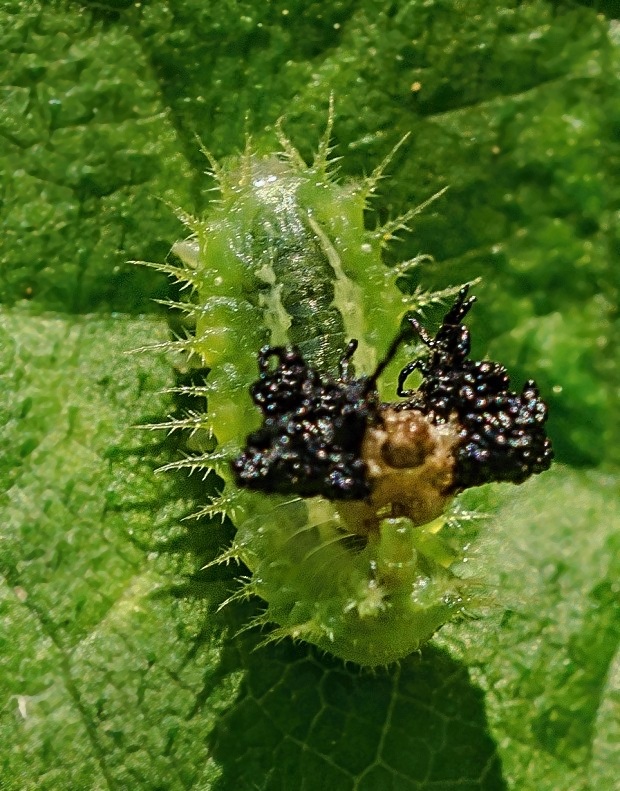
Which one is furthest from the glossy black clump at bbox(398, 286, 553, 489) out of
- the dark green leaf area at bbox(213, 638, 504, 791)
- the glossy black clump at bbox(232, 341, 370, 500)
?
the dark green leaf area at bbox(213, 638, 504, 791)

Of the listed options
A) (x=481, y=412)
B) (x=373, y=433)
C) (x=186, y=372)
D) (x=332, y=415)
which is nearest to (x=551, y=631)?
(x=481, y=412)

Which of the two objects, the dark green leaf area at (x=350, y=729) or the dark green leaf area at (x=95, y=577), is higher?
the dark green leaf area at (x=95, y=577)

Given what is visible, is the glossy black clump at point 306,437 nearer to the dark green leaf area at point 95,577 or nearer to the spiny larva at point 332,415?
the spiny larva at point 332,415

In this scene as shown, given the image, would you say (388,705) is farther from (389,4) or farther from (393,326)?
(389,4)

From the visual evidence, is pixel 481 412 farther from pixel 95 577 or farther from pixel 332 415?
pixel 95 577

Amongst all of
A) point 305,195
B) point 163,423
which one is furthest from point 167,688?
point 305,195

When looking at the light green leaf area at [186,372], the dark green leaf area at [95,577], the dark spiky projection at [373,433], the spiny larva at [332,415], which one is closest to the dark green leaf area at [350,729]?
the light green leaf area at [186,372]

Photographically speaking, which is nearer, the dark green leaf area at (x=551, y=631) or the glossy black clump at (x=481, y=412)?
the glossy black clump at (x=481, y=412)

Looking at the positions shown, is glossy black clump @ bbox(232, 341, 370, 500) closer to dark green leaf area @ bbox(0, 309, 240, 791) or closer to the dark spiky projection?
the dark spiky projection
